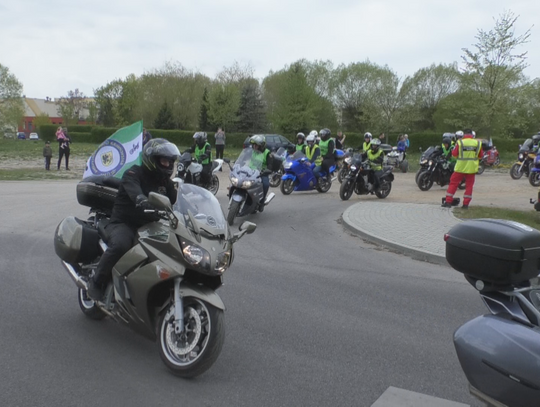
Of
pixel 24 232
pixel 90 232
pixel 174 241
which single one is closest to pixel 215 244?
pixel 174 241

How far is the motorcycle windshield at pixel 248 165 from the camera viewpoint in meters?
11.4

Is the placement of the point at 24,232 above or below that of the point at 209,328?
below

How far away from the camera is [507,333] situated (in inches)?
94.9

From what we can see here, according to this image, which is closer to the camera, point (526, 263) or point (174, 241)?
point (526, 263)

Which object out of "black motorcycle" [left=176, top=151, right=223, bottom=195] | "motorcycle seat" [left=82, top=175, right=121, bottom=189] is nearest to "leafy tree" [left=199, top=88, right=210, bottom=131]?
"black motorcycle" [left=176, top=151, right=223, bottom=195]

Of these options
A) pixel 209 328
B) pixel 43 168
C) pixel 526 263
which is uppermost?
pixel 526 263

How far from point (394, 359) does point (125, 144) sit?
3678 mm

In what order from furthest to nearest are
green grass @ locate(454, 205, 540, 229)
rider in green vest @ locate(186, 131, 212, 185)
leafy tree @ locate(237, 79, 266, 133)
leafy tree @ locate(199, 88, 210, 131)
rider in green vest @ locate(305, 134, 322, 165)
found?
1. leafy tree @ locate(199, 88, 210, 131)
2. leafy tree @ locate(237, 79, 266, 133)
3. rider in green vest @ locate(305, 134, 322, 165)
4. rider in green vest @ locate(186, 131, 212, 185)
5. green grass @ locate(454, 205, 540, 229)

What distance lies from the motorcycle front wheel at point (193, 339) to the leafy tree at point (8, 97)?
62.8m

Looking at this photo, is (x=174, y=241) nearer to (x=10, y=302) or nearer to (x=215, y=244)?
(x=215, y=244)

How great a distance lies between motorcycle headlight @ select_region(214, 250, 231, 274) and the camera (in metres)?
4.03

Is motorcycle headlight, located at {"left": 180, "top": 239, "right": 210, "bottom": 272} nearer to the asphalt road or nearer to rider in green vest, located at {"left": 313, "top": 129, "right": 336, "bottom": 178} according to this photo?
the asphalt road

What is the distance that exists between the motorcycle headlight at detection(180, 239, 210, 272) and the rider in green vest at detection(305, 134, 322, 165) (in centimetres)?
1305

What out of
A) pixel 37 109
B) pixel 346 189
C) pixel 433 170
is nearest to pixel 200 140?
pixel 346 189
